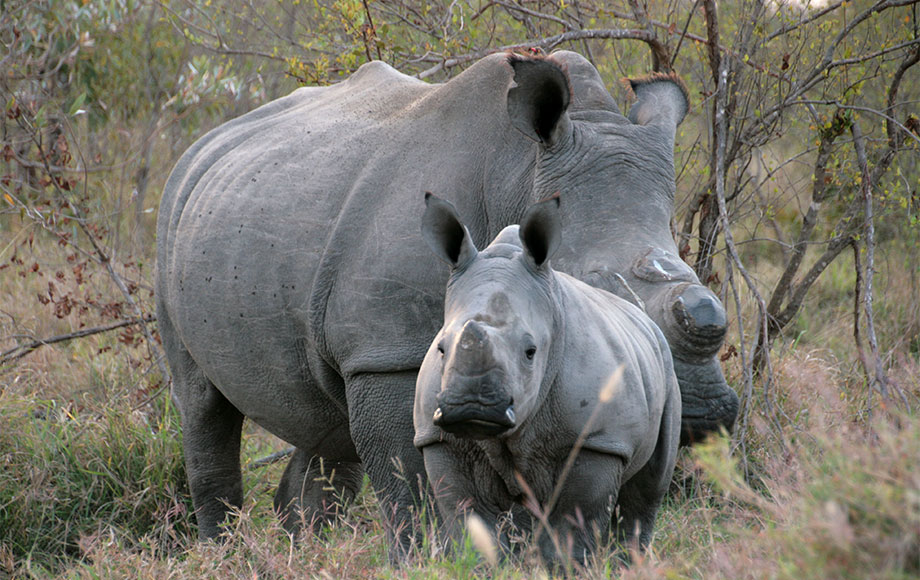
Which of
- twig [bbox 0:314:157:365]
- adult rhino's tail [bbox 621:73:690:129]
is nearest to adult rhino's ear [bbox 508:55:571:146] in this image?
adult rhino's tail [bbox 621:73:690:129]

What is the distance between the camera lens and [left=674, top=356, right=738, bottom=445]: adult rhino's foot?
4.17 metres

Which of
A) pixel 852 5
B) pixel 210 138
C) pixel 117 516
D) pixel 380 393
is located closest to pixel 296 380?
pixel 380 393

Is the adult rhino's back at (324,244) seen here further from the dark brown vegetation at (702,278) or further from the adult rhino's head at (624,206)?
the dark brown vegetation at (702,278)

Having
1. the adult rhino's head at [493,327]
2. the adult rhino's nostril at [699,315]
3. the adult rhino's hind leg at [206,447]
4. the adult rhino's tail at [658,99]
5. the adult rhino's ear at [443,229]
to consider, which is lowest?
the adult rhino's hind leg at [206,447]

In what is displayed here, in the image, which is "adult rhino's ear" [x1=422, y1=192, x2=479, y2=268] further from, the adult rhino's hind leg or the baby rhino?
the adult rhino's hind leg

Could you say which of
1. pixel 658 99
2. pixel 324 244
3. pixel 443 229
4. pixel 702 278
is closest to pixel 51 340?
pixel 324 244

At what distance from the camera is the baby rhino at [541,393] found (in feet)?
11.3

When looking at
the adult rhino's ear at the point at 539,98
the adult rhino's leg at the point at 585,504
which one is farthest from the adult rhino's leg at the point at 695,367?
the adult rhino's ear at the point at 539,98

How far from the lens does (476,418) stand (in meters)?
3.21

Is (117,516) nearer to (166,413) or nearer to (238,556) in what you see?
(166,413)

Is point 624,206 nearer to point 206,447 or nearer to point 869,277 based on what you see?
point 869,277

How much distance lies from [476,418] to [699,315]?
107 centimetres

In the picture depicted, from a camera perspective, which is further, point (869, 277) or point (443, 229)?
point (869, 277)

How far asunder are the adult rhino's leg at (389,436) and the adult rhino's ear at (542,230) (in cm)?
108
